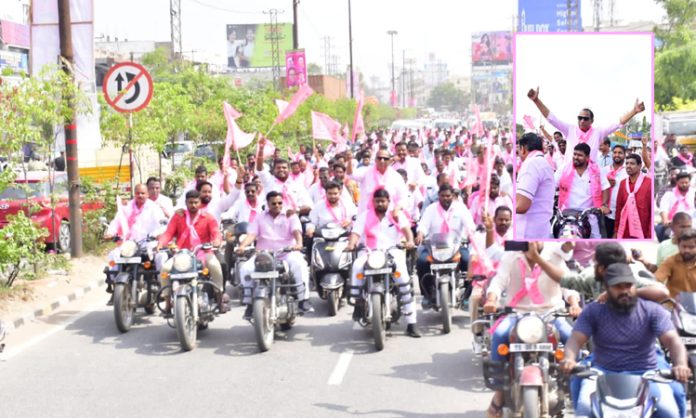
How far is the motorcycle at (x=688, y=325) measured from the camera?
692cm

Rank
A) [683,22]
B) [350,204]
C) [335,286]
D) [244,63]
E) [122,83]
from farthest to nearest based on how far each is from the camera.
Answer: [244,63] → [683,22] → [122,83] → [350,204] → [335,286]

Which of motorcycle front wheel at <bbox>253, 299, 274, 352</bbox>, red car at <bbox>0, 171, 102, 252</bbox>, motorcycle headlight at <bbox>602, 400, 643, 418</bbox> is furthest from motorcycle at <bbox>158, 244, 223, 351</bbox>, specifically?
red car at <bbox>0, 171, 102, 252</bbox>

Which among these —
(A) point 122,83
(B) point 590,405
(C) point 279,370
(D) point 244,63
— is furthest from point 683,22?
A: (D) point 244,63

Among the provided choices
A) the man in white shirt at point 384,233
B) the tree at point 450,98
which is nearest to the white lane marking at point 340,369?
the man in white shirt at point 384,233

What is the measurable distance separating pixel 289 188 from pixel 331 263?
3.39 metres

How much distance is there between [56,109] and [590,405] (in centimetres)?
989

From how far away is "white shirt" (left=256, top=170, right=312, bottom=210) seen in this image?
49.3 feet

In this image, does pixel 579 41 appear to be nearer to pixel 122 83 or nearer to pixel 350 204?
pixel 350 204

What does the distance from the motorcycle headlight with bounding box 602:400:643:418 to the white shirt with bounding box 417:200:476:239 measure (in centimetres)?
629

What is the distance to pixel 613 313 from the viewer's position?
5984 millimetres

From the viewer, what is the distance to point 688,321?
7066mm

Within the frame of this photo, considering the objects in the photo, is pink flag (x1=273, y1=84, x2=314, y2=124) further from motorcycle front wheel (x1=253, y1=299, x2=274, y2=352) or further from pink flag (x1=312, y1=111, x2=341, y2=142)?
motorcycle front wheel (x1=253, y1=299, x2=274, y2=352)

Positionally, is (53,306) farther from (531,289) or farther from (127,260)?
(531,289)

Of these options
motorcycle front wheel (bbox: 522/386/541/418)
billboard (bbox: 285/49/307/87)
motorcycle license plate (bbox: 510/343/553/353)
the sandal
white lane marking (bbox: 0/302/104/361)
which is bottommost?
white lane marking (bbox: 0/302/104/361)
